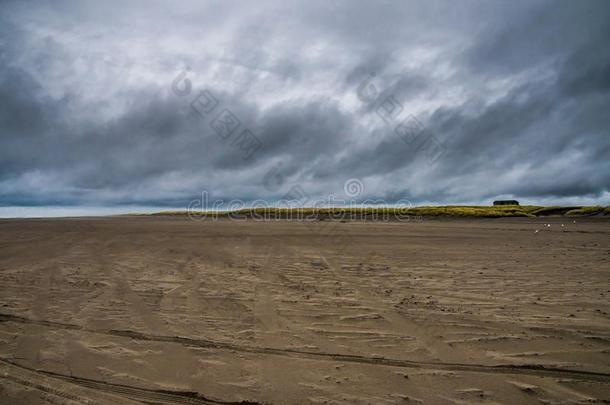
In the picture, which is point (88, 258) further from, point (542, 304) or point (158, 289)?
point (542, 304)

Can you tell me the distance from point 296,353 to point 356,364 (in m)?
0.94

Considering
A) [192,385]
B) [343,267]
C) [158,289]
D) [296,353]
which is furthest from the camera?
[343,267]

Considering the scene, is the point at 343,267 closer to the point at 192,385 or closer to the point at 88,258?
the point at 192,385

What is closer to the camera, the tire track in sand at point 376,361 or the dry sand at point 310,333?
the dry sand at point 310,333

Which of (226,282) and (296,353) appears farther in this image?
(226,282)

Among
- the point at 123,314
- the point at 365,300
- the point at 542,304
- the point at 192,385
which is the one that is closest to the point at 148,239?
the point at 123,314

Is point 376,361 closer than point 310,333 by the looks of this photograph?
Yes

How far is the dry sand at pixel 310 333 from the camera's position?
14.3 ft

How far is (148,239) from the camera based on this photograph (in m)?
20.0

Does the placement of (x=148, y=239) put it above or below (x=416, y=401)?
above

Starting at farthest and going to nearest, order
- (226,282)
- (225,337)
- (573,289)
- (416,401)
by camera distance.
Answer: (226,282) < (573,289) < (225,337) < (416,401)

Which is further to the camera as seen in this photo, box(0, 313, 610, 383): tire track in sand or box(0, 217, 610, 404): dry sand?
box(0, 313, 610, 383): tire track in sand

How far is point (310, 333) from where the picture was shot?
603 cm

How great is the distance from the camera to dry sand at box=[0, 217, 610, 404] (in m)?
4.35
